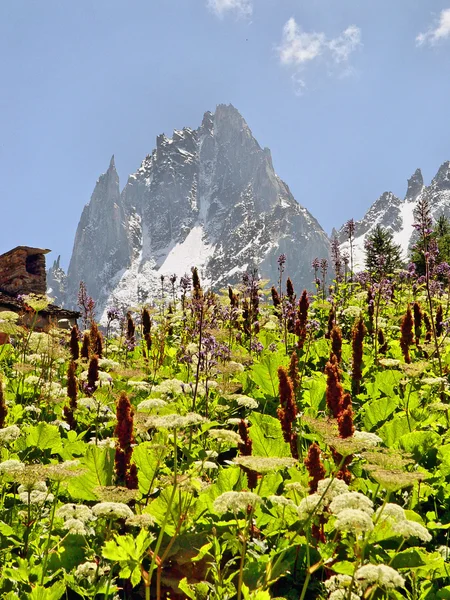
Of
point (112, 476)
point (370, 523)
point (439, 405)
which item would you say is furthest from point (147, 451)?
point (439, 405)

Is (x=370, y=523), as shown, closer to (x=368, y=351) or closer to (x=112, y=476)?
(x=112, y=476)

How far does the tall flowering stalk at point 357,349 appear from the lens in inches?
219

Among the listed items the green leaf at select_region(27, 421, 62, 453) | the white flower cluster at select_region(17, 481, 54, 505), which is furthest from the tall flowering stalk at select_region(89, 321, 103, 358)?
Result: the white flower cluster at select_region(17, 481, 54, 505)

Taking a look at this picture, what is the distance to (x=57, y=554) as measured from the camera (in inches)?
117

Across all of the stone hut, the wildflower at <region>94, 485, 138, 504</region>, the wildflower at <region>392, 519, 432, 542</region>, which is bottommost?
the wildflower at <region>392, 519, 432, 542</region>

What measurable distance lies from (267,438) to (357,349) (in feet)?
7.51

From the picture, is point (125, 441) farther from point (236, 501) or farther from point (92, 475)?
point (236, 501)

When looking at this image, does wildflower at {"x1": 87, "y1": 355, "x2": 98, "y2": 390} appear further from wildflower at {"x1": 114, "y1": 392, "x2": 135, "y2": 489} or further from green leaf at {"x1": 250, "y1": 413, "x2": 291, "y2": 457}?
green leaf at {"x1": 250, "y1": 413, "x2": 291, "y2": 457}

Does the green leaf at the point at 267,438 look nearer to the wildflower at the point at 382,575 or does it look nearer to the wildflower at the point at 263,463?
the wildflower at the point at 263,463

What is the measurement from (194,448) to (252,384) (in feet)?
6.52

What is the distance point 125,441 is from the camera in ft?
11.1

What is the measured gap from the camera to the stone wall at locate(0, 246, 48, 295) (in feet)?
112

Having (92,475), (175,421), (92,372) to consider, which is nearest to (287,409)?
(175,421)

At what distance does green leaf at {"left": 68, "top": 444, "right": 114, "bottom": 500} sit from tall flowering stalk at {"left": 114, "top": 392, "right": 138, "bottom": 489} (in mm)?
160
